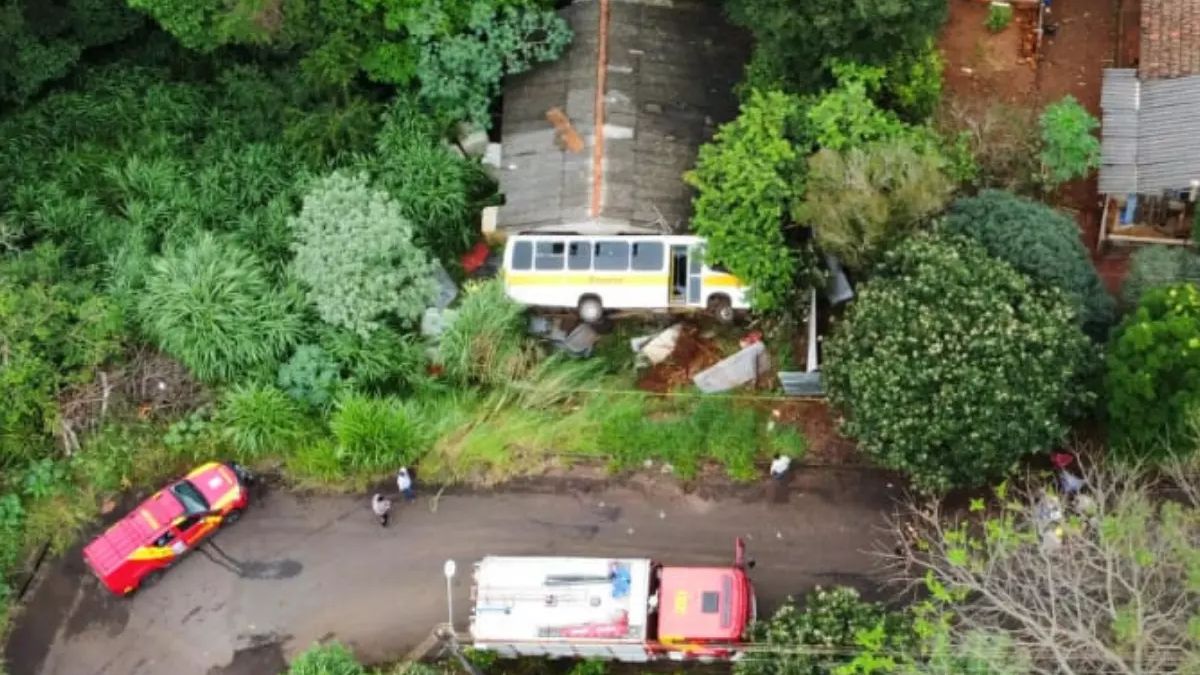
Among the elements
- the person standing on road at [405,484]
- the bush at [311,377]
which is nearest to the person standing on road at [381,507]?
the person standing on road at [405,484]

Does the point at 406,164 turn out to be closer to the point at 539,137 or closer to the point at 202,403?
the point at 539,137

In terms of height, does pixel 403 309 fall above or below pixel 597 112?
below

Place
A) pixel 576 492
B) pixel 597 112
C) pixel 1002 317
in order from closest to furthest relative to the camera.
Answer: pixel 1002 317 → pixel 576 492 → pixel 597 112

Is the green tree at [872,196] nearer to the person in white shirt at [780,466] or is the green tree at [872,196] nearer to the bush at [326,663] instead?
the person in white shirt at [780,466]

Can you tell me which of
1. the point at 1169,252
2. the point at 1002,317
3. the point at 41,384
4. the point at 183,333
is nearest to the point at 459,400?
the point at 183,333

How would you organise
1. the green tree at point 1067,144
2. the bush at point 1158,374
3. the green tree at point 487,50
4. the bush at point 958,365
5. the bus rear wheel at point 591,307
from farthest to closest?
the green tree at point 487,50, the bus rear wheel at point 591,307, the green tree at point 1067,144, the bush at point 958,365, the bush at point 1158,374


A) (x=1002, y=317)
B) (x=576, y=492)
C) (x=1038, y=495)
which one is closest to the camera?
(x=1002, y=317)

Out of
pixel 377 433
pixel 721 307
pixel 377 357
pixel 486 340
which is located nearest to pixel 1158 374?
pixel 721 307
